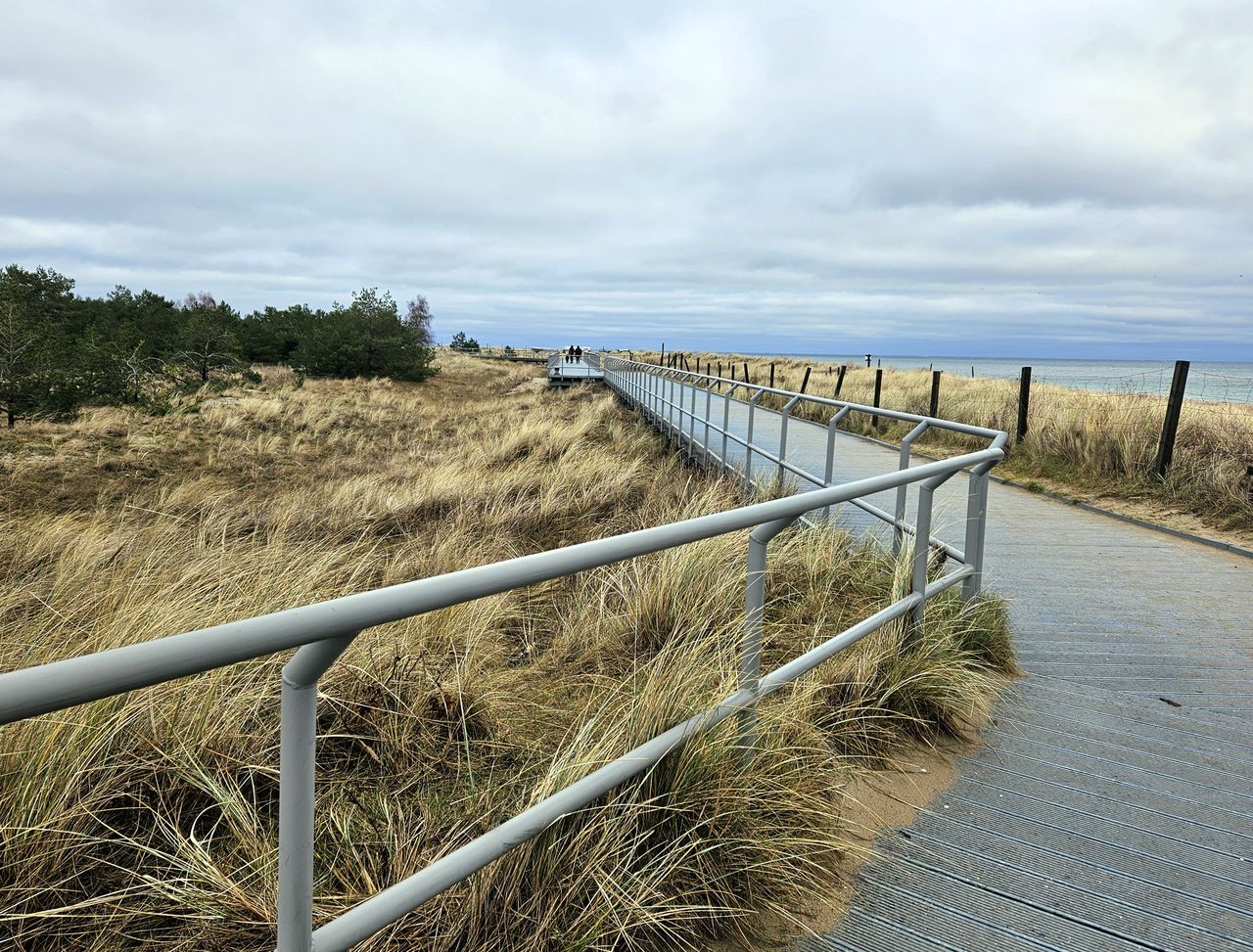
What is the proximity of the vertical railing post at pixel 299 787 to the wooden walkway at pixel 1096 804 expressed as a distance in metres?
1.54

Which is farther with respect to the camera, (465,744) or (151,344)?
(151,344)

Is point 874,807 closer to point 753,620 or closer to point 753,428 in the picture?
point 753,620

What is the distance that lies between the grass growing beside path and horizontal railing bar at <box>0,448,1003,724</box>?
0.92 metres

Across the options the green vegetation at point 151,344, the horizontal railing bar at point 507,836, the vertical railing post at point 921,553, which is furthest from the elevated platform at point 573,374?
the horizontal railing bar at point 507,836

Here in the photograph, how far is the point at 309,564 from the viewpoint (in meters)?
5.80

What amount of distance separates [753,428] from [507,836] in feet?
29.5

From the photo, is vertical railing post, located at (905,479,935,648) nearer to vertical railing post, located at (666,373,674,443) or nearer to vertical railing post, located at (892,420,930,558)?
vertical railing post, located at (892,420,930,558)

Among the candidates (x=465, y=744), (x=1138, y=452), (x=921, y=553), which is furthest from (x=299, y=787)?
(x=1138, y=452)

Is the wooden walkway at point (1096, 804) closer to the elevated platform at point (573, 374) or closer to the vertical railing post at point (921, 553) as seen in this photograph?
the vertical railing post at point (921, 553)

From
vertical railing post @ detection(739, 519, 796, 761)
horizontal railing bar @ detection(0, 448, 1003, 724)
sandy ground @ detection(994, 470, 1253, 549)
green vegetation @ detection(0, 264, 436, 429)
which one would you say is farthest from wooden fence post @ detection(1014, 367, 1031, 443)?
green vegetation @ detection(0, 264, 436, 429)

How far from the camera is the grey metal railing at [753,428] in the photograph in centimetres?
461

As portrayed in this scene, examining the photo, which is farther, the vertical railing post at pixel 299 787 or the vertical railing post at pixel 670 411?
the vertical railing post at pixel 670 411

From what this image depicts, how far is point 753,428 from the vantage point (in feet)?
34.4

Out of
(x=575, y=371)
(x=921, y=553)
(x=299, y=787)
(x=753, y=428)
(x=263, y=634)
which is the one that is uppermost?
(x=263, y=634)
